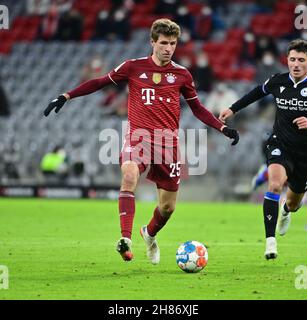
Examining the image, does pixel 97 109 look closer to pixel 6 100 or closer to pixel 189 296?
pixel 6 100

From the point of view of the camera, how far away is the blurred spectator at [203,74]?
74.5 ft

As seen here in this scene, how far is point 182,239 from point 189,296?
4.98 meters

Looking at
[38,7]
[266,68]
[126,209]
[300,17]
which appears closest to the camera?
[126,209]

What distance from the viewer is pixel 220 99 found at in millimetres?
21438

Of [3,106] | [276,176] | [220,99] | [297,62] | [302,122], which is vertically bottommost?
[276,176]

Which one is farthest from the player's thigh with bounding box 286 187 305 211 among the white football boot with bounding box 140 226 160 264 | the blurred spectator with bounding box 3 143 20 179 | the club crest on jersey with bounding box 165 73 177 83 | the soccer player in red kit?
the blurred spectator with bounding box 3 143 20 179

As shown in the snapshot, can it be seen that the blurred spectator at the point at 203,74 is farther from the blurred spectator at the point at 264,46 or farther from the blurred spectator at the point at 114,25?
the blurred spectator at the point at 114,25

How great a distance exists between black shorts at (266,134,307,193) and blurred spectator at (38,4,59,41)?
18000mm

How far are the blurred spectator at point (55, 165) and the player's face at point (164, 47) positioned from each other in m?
13.0

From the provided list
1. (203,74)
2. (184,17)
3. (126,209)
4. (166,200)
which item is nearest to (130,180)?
(126,209)

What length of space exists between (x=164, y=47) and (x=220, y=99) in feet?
41.7

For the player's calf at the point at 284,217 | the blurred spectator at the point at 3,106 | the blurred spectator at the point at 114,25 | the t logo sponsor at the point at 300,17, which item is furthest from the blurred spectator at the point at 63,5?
the player's calf at the point at 284,217

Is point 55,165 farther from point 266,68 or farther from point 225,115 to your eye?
point 225,115

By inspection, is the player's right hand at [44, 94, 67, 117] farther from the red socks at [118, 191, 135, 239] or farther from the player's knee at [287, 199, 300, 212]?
the player's knee at [287, 199, 300, 212]
